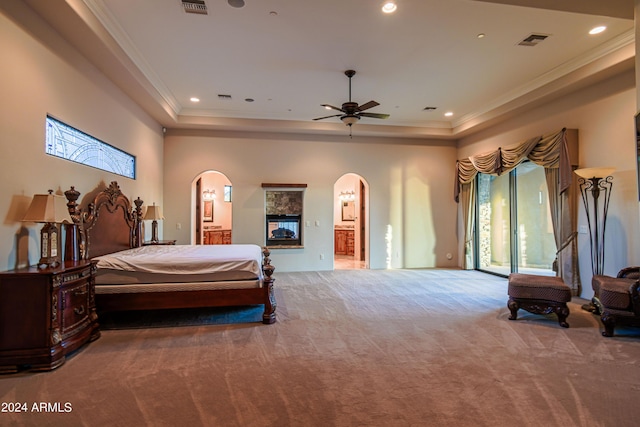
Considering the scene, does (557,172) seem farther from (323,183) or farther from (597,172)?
(323,183)

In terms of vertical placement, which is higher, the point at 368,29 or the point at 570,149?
the point at 368,29

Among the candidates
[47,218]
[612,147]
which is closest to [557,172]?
[612,147]

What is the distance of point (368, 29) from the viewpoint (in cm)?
385

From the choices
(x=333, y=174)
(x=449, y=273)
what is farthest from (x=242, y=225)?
(x=449, y=273)

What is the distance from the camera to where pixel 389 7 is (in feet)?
11.2

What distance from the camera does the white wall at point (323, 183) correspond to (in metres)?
7.30

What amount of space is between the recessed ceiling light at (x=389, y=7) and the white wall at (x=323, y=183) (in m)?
4.40

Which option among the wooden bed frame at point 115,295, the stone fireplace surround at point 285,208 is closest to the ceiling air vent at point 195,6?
the wooden bed frame at point 115,295

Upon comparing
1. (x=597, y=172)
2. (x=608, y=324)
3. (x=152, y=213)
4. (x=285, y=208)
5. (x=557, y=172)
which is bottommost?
(x=608, y=324)

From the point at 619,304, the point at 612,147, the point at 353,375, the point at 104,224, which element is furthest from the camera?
the point at 612,147

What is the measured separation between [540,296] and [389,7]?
148 inches

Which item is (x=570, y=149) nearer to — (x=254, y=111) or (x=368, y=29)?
(x=368, y=29)

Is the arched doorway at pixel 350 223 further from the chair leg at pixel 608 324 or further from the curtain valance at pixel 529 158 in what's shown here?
the chair leg at pixel 608 324

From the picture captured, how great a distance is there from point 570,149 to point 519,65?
5.16 feet
